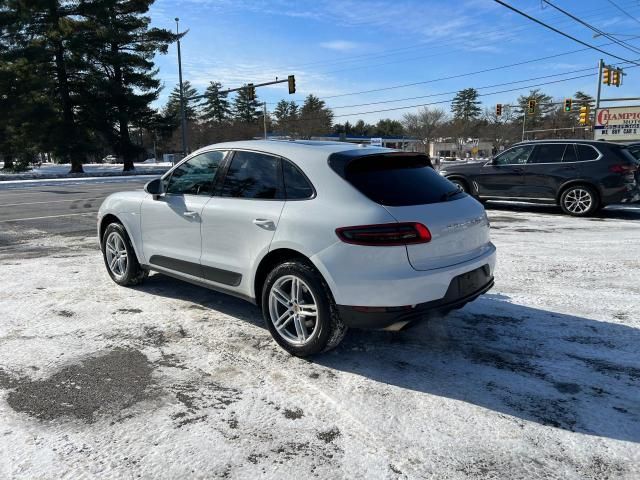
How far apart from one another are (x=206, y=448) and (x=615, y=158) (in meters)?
10.5

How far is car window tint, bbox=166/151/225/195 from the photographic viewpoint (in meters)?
4.29

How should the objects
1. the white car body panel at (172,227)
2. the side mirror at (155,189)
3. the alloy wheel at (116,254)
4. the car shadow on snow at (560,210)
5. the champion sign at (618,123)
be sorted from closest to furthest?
the white car body panel at (172,227), the side mirror at (155,189), the alloy wheel at (116,254), the car shadow on snow at (560,210), the champion sign at (618,123)

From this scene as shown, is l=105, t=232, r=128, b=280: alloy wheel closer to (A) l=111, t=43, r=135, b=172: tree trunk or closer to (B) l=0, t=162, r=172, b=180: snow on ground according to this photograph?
(B) l=0, t=162, r=172, b=180: snow on ground

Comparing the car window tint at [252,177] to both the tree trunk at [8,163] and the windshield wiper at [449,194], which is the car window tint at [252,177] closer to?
the windshield wiper at [449,194]

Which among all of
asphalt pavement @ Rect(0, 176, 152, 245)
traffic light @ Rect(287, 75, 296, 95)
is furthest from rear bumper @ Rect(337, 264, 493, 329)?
Answer: traffic light @ Rect(287, 75, 296, 95)

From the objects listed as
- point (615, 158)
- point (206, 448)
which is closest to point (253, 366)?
point (206, 448)

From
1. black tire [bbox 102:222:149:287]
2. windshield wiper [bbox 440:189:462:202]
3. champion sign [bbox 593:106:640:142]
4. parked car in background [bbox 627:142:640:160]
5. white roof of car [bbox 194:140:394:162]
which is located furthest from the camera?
champion sign [bbox 593:106:640:142]

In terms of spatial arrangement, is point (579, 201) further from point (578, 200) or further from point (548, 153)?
point (548, 153)

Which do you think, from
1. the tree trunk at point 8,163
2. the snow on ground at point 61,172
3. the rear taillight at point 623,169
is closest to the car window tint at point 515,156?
the rear taillight at point 623,169

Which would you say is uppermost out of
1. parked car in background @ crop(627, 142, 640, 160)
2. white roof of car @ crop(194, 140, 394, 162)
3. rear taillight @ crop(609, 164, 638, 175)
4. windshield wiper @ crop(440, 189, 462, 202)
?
parked car in background @ crop(627, 142, 640, 160)

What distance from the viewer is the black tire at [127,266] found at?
5215mm

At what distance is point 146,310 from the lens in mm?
4641

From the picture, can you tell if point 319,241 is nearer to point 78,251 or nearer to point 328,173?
point 328,173

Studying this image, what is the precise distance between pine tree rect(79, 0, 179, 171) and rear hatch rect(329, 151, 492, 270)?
4116 cm
